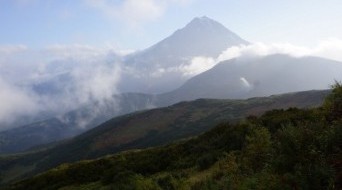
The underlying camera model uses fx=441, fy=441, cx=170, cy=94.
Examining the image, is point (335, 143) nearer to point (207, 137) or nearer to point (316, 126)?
point (316, 126)

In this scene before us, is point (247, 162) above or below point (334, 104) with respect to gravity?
below

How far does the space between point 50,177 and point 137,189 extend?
1005 inches

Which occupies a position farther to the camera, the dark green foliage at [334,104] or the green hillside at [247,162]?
the dark green foliage at [334,104]

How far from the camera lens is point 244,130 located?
32781 millimetres

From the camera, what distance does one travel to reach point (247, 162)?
19.9 meters

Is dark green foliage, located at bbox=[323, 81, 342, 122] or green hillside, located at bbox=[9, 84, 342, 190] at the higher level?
dark green foliage, located at bbox=[323, 81, 342, 122]

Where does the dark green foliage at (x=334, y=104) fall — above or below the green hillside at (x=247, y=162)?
above

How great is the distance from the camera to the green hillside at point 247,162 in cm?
1309

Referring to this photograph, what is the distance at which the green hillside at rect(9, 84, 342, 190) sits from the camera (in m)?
13.1

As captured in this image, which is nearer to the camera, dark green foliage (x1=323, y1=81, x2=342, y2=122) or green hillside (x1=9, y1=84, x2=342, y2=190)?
green hillside (x1=9, y1=84, x2=342, y2=190)

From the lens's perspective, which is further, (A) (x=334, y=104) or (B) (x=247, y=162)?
(B) (x=247, y=162)

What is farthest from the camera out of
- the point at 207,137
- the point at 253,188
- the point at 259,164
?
the point at 207,137

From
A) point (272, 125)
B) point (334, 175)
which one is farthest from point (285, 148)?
point (272, 125)

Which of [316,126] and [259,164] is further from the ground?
[316,126]
